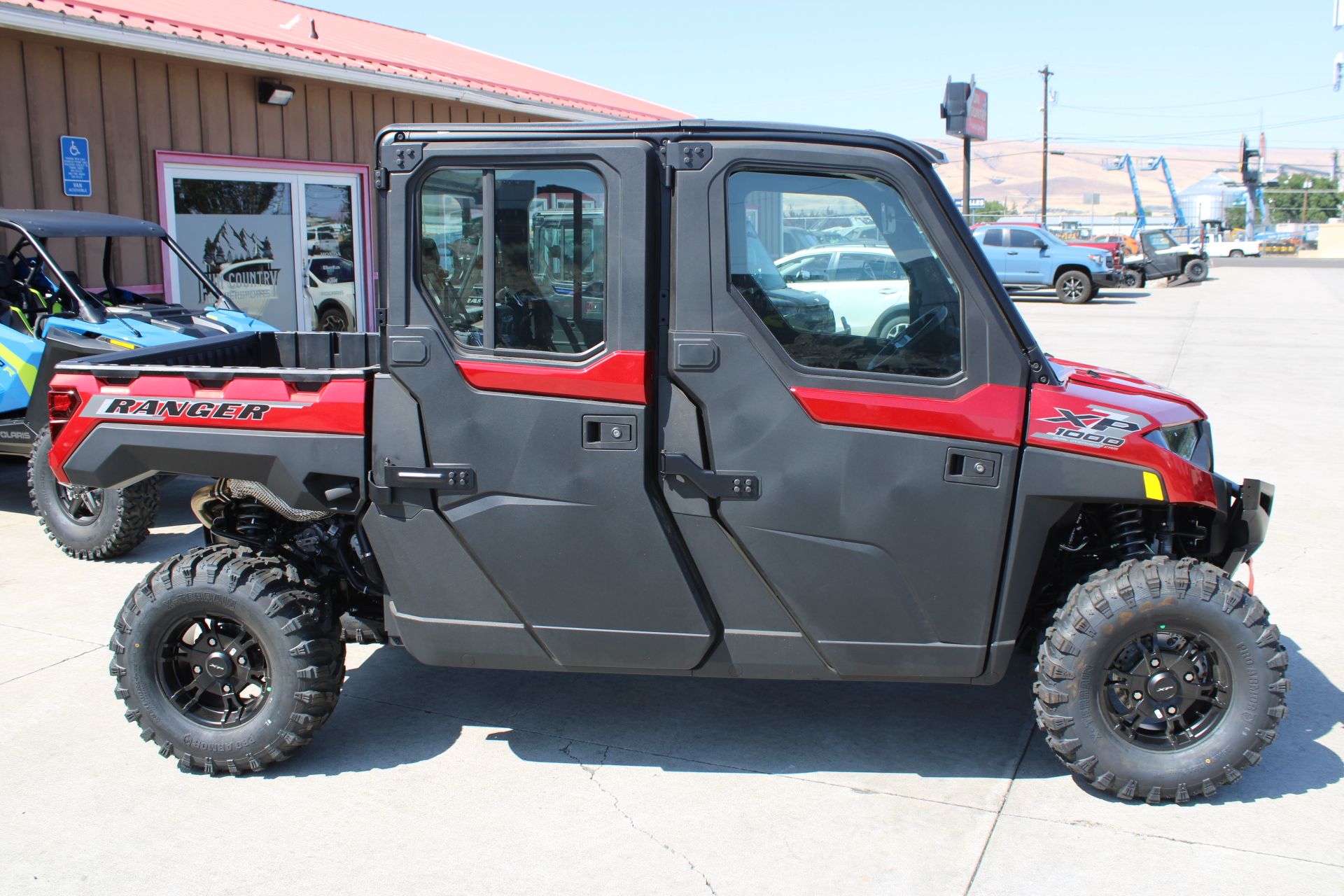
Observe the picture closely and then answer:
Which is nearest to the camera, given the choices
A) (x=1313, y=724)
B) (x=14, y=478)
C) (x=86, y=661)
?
(x=1313, y=724)

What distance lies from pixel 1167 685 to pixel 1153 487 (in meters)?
0.67

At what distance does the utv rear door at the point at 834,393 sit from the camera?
357 cm

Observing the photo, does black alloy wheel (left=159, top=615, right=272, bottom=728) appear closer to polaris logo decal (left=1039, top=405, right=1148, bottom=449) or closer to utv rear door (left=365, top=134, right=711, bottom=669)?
utv rear door (left=365, top=134, right=711, bottom=669)

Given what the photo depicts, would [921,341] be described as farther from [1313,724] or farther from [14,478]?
[14,478]

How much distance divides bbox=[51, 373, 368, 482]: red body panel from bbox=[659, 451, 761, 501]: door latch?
106 cm

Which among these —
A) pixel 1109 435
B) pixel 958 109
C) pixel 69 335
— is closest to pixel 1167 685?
pixel 1109 435

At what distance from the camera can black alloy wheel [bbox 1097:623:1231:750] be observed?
378cm

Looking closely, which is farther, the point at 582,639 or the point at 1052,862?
the point at 582,639

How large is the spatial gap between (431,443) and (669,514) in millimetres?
817

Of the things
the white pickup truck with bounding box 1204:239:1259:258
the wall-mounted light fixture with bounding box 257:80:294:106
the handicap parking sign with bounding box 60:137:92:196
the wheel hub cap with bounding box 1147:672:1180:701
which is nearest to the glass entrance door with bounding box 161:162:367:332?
the wall-mounted light fixture with bounding box 257:80:294:106

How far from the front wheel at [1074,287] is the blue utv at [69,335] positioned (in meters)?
22.2

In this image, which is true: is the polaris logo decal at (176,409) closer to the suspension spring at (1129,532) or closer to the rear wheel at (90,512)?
the rear wheel at (90,512)

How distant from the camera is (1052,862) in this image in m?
3.48

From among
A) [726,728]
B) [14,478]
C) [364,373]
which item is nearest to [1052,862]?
[726,728]
